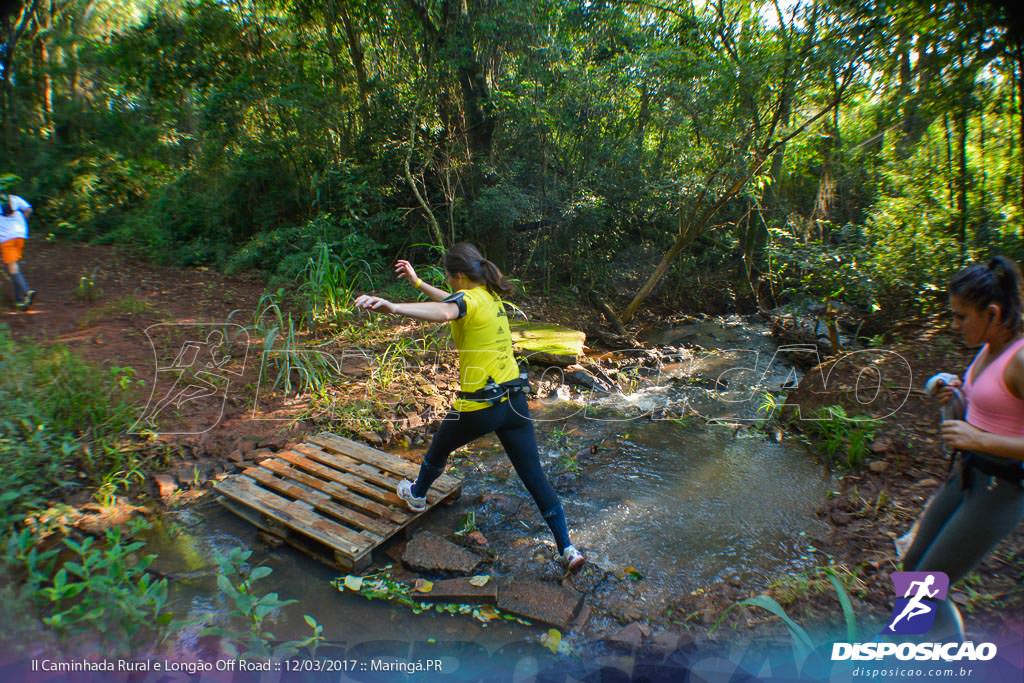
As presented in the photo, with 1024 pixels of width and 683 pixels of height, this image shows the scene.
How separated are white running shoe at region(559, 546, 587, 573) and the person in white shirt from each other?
6.54m

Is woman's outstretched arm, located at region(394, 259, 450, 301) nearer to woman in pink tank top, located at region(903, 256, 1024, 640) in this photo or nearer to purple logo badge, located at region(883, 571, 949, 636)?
woman in pink tank top, located at region(903, 256, 1024, 640)

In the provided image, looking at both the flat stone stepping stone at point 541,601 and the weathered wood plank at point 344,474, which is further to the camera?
the weathered wood plank at point 344,474

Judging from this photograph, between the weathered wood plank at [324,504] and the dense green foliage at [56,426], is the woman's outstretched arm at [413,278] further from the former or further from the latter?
the dense green foliage at [56,426]

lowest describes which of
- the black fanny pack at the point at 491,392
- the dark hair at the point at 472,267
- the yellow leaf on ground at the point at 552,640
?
the yellow leaf on ground at the point at 552,640

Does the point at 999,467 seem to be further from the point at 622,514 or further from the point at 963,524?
the point at 622,514

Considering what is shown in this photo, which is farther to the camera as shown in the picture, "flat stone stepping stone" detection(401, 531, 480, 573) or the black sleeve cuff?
"flat stone stepping stone" detection(401, 531, 480, 573)

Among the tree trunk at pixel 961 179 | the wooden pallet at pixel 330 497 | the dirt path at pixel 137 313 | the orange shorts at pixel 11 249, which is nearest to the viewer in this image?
the wooden pallet at pixel 330 497

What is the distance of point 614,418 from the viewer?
5.30m

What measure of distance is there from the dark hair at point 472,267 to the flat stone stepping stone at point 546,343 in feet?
10.8

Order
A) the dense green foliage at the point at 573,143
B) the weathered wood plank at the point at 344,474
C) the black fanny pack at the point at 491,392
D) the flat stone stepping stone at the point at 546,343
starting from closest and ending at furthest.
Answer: the black fanny pack at the point at 491,392
the weathered wood plank at the point at 344,474
the dense green foliage at the point at 573,143
the flat stone stepping stone at the point at 546,343

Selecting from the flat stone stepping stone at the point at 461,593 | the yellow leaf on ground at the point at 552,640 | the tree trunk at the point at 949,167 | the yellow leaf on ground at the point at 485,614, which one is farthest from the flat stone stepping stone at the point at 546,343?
the tree trunk at the point at 949,167

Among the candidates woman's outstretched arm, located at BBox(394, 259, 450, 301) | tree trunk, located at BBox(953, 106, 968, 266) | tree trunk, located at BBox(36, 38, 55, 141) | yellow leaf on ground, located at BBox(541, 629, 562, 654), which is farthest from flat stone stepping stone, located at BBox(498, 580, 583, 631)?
tree trunk, located at BBox(36, 38, 55, 141)

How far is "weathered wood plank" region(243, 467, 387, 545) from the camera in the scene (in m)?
3.09

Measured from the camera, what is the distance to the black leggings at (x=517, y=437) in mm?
2719
